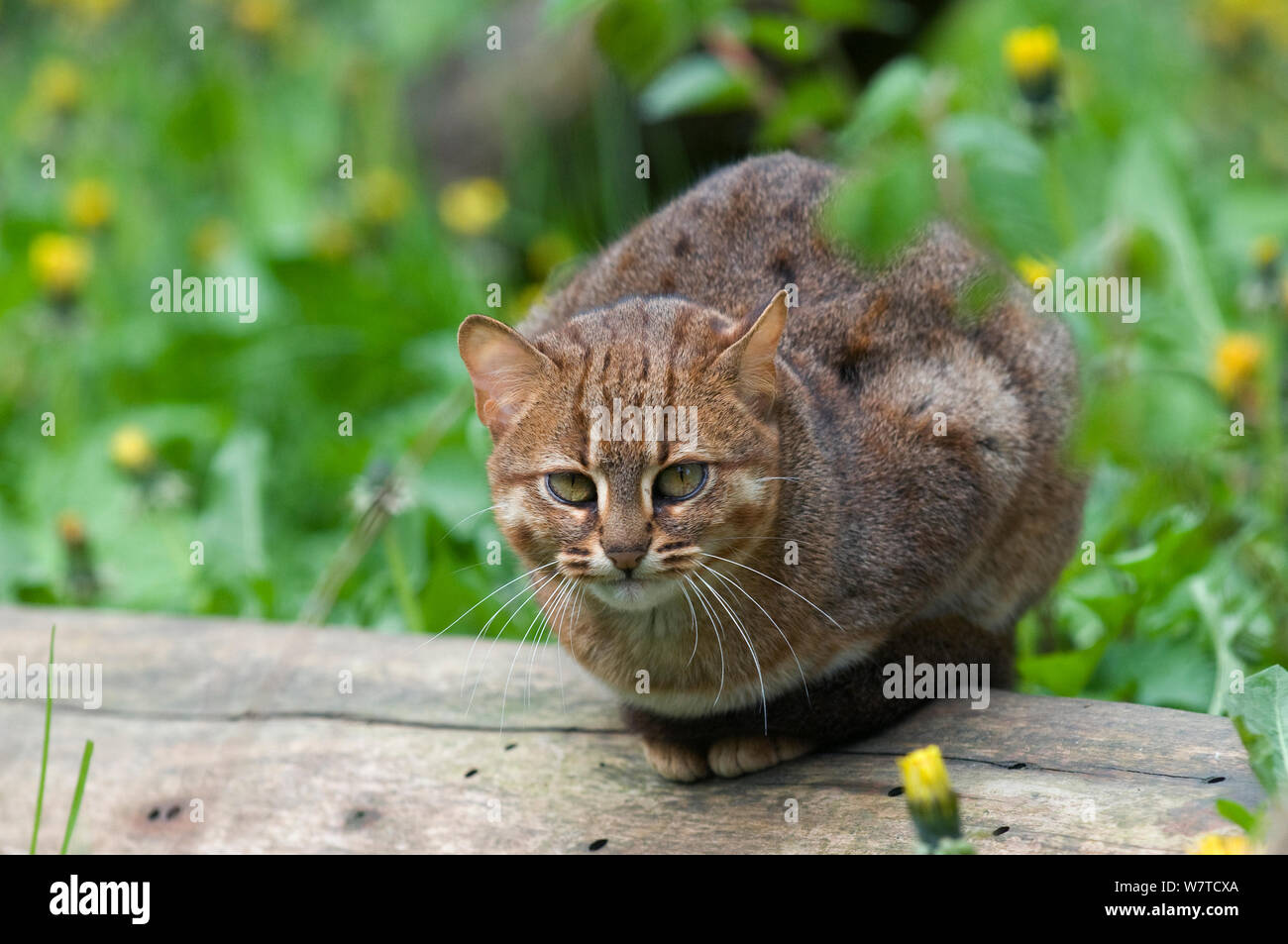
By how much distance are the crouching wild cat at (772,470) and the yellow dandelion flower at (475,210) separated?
3486 mm

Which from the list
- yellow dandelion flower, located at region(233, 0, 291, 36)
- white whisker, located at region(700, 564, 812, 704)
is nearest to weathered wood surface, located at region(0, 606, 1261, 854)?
white whisker, located at region(700, 564, 812, 704)

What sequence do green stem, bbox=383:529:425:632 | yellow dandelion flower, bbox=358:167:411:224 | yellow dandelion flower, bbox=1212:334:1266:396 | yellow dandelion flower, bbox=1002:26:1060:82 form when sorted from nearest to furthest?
yellow dandelion flower, bbox=1212:334:1266:396 < green stem, bbox=383:529:425:632 < yellow dandelion flower, bbox=1002:26:1060:82 < yellow dandelion flower, bbox=358:167:411:224

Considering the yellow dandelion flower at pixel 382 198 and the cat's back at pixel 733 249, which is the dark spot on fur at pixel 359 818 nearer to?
the cat's back at pixel 733 249

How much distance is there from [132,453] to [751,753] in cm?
324

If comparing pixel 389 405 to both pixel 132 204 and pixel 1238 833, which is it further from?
pixel 1238 833

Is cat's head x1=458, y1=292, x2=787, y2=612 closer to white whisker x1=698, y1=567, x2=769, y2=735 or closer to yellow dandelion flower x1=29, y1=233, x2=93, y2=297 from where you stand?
white whisker x1=698, y1=567, x2=769, y2=735

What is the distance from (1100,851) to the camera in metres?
2.75

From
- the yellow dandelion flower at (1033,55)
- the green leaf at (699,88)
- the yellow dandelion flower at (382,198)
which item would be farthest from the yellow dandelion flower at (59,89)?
the yellow dandelion flower at (1033,55)

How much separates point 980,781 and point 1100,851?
0.40 m

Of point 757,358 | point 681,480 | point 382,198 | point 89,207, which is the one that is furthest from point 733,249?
point 89,207

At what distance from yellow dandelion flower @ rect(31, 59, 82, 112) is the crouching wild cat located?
498 cm

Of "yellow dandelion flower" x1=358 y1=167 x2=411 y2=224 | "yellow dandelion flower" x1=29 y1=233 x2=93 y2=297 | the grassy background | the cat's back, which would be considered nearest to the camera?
the cat's back

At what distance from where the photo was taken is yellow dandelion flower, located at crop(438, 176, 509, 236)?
7.48 meters

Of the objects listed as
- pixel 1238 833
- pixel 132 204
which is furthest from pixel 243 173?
pixel 1238 833
